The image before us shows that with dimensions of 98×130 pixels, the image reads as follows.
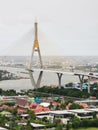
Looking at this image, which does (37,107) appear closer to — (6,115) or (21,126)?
(6,115)

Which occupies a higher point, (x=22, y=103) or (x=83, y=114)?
(x=22, y=103)

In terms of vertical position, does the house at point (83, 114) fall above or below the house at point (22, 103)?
below

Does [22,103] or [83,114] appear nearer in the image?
[83,114]

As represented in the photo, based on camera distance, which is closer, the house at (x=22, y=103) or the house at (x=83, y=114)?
the house at (x=83, y=114)

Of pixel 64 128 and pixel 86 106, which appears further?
pixel 86 106

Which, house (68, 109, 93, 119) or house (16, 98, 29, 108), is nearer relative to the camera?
house (68, 109, 93, 119)

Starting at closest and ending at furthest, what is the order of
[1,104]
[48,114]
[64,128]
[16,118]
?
1. [64,128]
2. [16,118]
3. [48,114]
4. [1,104]

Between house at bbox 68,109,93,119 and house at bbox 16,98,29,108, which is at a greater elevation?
house at bbox 16,98,29,108

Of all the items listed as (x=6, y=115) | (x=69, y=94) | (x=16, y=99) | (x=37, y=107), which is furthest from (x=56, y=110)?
(x=69, y=94)

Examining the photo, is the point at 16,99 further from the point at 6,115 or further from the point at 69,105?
the point at 6,115

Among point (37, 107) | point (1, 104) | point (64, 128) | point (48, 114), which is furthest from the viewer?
point (1, 104)
